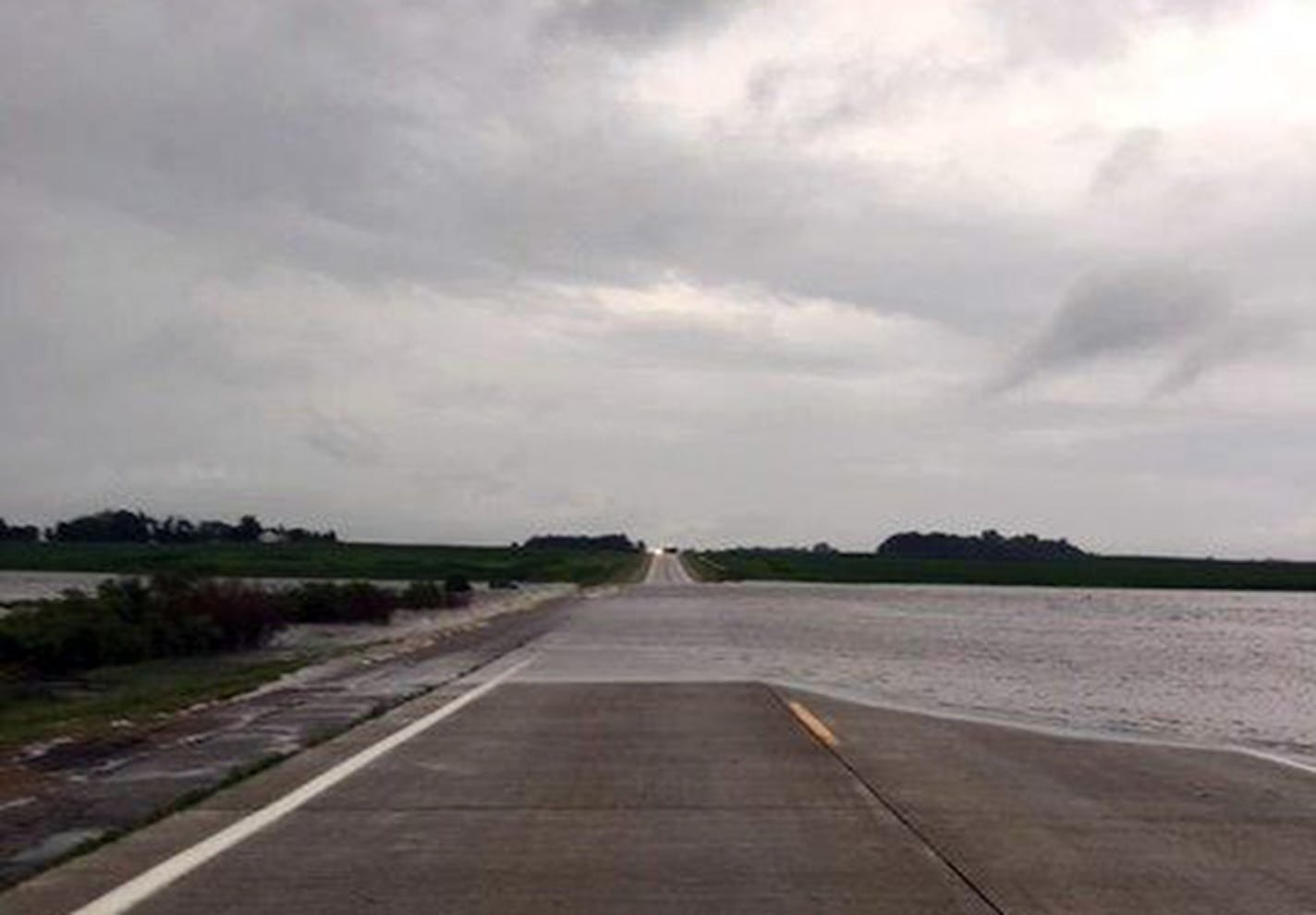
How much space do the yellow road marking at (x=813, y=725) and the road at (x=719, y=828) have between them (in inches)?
3.1

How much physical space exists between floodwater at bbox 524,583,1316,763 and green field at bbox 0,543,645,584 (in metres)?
51.2

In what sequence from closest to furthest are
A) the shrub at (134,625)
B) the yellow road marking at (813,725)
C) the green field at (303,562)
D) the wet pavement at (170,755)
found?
the wet pavement at (170,755)
the yellow road marking at (813,725)
the shrub at (134,625)
the green field at (303,562)

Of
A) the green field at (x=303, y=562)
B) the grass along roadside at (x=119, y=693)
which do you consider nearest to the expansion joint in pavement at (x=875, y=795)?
the grass along roadside at (x=119, y=693)

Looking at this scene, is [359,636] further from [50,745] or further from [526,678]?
[50,745]

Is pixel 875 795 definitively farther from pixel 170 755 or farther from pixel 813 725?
pixel 170 755

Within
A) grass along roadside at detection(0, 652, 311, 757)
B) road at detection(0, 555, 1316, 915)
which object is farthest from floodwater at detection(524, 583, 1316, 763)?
grass along roadside at detection(0, 652, 311, 757)

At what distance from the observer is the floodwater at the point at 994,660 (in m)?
25.4

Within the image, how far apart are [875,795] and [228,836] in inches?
189

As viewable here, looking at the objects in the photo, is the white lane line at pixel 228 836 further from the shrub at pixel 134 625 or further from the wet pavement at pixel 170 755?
the shrub at pixel 134 625

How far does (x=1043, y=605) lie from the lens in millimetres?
95625

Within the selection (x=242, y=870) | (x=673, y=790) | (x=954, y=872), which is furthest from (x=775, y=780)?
(x=242, y=870)

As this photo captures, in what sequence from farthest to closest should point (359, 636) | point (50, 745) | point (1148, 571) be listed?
point (1148, 571)
point (359, 636)
point (50, 745)

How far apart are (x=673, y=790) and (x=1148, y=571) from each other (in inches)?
7156

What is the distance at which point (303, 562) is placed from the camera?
145m
